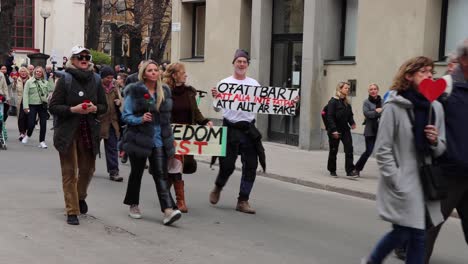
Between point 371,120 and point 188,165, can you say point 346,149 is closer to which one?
point 371,120

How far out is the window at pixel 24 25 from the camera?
4969cm

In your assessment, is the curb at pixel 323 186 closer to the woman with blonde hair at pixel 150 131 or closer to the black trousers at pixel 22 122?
the woman with blonde hair at pixel 150 131

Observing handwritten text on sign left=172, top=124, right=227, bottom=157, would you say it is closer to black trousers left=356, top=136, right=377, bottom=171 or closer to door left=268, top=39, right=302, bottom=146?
black trousers left=356, top=136, right=377, bottom=171

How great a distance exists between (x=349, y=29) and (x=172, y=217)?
1082cm

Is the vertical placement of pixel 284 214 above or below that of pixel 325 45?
below

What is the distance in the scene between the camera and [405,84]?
5.45 meters

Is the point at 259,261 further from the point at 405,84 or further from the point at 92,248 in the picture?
the point at 405,84

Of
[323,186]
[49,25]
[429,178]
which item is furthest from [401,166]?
[49,25]

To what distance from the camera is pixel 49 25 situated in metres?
50.0

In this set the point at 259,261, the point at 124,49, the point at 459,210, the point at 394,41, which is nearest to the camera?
the point at 459,210

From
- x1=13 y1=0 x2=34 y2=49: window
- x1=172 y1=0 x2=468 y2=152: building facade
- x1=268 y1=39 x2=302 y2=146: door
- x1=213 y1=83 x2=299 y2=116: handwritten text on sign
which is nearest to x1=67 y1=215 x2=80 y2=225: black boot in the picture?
x1=213 y1=83 x2=299 y2=116: handwritten text on sign

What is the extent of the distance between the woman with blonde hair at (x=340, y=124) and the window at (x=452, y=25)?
328cm

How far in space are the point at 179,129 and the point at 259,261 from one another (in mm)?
2720

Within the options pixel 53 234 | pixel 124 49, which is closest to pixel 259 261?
pixel 53 234
